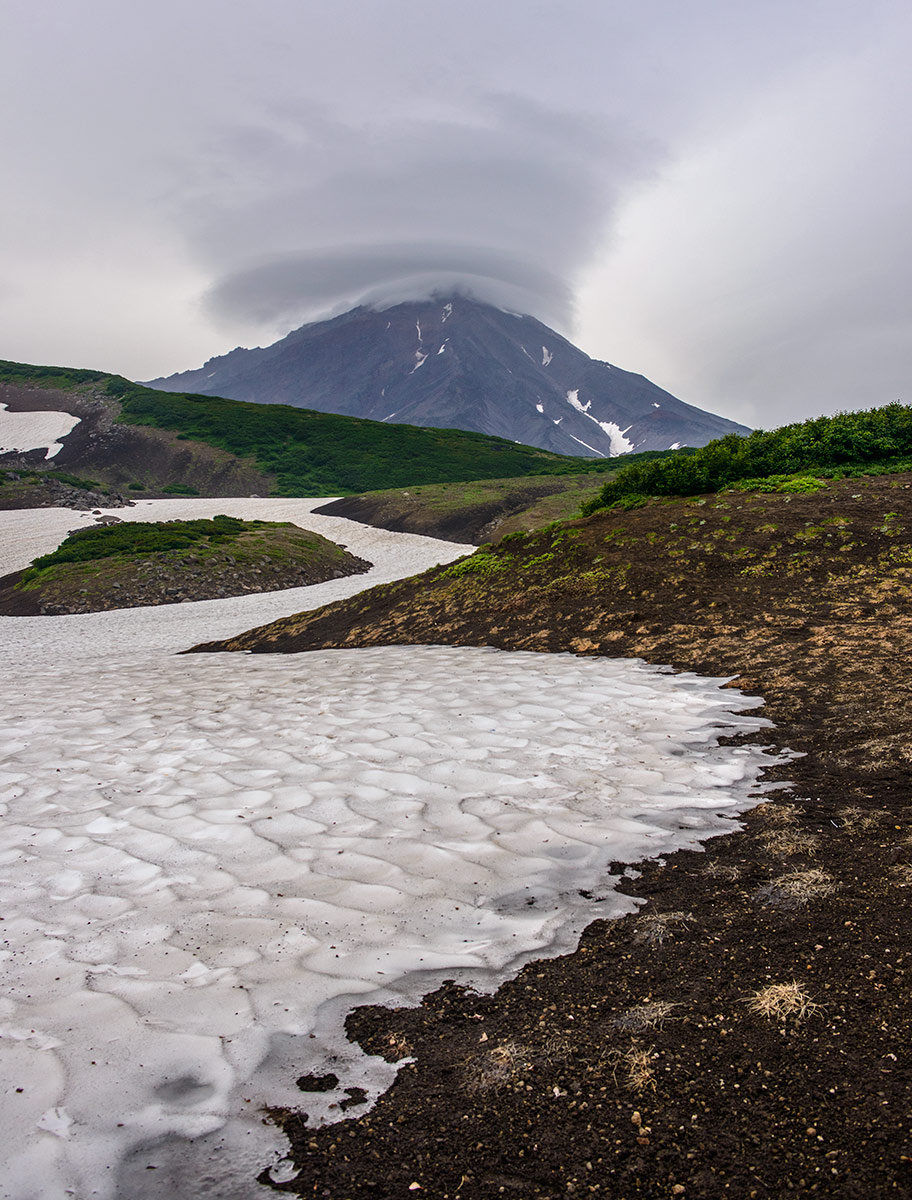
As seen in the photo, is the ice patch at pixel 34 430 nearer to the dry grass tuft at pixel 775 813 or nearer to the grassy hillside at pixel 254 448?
the grassy hillside at pixel 254 448

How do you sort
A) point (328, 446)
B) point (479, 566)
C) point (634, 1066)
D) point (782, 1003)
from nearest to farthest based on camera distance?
point (634, 1066), point (782, 1003), point (479, 566), point (328, 446)

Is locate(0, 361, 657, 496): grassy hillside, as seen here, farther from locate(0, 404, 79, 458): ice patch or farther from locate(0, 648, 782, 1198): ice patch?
locate(0, 648, 782, 1198): ice patch

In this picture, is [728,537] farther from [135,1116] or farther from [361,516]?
[361,516]

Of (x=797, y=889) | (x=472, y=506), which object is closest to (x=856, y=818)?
(x=797, y=889)

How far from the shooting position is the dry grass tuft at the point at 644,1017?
345 cm

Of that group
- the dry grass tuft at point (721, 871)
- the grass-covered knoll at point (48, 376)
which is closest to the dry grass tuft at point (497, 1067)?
the dry grass tuft at point (721, 871)

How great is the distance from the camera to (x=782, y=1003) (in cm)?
352

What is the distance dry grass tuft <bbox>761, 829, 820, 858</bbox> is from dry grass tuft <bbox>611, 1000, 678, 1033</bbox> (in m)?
2.06

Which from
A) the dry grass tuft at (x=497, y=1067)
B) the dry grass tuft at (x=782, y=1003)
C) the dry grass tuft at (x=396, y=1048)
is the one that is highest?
the dry grass tuft at (x=782, y=1003)

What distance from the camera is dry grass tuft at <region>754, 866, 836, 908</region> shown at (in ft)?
14.8

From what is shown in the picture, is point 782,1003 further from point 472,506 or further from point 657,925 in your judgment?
point 472,506

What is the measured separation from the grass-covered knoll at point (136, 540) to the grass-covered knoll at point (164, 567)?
5cm

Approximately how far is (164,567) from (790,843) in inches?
1339

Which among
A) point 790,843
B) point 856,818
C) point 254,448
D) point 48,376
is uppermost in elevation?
point 48,376
